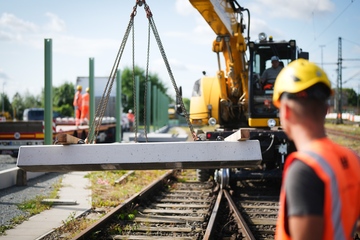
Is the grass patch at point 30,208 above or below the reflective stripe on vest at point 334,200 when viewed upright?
below

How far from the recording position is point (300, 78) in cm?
213

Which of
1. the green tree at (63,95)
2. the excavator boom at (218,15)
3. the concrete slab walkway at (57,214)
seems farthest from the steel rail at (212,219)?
the green tree at (63,95)

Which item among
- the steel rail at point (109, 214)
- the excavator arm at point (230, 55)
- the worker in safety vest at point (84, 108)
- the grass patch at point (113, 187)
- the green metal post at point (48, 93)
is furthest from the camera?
the worker in safety vest at point (84, 108)

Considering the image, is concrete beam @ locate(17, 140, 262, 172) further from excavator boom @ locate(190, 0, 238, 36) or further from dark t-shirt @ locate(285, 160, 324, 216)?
excavator boom @ locate(190, 0, 238, 36)

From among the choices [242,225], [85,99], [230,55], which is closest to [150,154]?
[242,225]

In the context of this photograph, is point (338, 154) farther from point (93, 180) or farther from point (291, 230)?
point (93, 180)

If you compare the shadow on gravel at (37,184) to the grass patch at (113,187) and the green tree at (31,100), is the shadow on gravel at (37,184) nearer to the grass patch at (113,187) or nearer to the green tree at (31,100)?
the grass patch at (113,187)

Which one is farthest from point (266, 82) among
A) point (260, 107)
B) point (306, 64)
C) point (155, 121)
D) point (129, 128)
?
point (129, 128)

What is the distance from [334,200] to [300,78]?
1.90 ft

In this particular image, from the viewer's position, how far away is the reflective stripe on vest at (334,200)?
1884 millimetres

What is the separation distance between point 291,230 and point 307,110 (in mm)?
540

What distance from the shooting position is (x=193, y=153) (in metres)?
4.81

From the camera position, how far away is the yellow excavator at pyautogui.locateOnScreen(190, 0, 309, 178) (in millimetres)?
10641

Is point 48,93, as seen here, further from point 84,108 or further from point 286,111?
point 286,111
